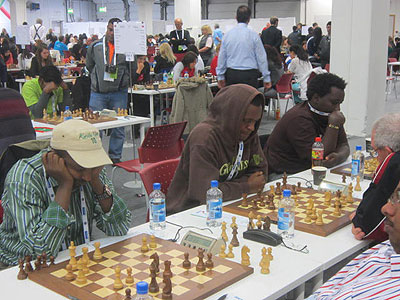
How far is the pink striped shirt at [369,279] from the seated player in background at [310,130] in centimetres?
172

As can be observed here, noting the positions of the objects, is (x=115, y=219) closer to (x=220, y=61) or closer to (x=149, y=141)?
(x=149, y=141)

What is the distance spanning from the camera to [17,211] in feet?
6.75

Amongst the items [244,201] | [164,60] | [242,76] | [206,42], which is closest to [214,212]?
[244,201]

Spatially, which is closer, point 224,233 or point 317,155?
point 224,233

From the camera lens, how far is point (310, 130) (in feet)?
12.2

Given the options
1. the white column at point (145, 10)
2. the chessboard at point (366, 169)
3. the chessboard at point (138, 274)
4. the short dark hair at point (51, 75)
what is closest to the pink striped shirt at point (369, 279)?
the chessboard at point (138, 274)

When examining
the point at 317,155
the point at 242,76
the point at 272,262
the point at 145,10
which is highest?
the point at 145,10

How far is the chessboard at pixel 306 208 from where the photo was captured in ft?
7.73

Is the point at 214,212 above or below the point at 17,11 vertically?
below

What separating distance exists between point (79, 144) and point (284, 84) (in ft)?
26.2

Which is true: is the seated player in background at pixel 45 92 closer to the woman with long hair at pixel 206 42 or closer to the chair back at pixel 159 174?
the chair back at pixel 159 174

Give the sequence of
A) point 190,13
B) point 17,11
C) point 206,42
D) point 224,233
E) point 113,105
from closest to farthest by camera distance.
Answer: point 224,233 → point 113,105 → point 206,42 → point 190,13 → point 17,11

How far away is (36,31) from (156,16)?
51.5 ft

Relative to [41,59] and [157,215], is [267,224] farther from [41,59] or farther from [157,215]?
[41,59]
